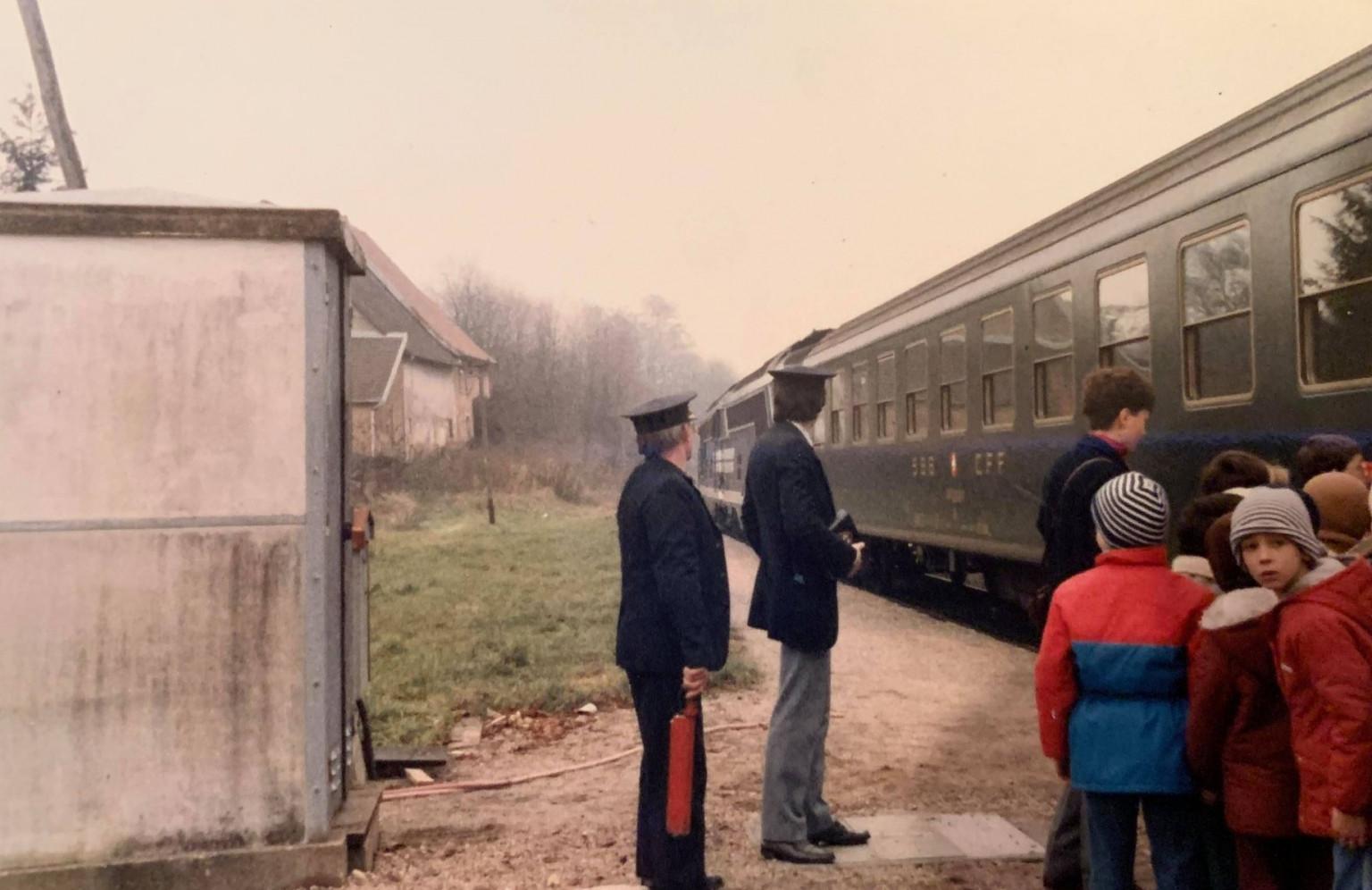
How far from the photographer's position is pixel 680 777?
14.4 ft

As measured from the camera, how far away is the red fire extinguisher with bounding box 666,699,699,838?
4395 millimetres

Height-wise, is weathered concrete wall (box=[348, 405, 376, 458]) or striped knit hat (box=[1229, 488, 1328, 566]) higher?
weathered concrete wall (box=[348, 405, 376, 458])

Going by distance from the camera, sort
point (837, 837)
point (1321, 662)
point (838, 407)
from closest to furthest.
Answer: point (1321, 662)
point (837, 837)
point (838, 407)

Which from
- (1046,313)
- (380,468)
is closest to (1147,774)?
(1046,313)

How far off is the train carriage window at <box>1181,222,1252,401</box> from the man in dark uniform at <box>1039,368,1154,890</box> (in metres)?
2.64

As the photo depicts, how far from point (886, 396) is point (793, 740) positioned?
9794 mm

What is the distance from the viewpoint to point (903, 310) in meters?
14.0

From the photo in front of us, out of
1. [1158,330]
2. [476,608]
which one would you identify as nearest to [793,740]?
[1158,330]

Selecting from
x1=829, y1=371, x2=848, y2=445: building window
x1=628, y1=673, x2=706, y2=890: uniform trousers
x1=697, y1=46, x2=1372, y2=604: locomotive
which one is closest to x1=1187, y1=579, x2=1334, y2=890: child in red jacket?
x1=628, y1=673, x2=706, y2=890: uniform trousers

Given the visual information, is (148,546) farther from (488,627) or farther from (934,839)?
(488,627)

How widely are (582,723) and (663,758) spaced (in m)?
3.92

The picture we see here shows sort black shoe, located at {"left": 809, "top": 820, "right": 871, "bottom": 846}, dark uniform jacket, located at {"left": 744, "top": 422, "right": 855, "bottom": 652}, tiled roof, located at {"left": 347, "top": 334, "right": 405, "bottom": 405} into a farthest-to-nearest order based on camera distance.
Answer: tiled roof, located at {"left": 347, "top": 334, "right": 405, "bottom": 405}
black shoe, located at {"left": 809, "top": 820, "right": 871, "bottom": 846}
dark uniform jacket, located at {"left": 744, "top": 422, "right": 855, "bottom": 652}

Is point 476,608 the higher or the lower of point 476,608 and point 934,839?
the higher

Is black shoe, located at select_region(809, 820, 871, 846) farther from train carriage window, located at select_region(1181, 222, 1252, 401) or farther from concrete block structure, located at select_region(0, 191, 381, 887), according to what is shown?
train carriage window, located at select_region(1181, 222, 1252, 401)
